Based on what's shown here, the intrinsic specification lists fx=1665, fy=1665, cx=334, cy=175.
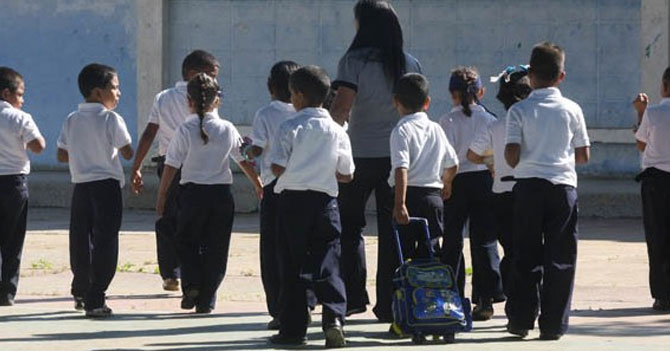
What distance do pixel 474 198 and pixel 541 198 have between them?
3.38 ft

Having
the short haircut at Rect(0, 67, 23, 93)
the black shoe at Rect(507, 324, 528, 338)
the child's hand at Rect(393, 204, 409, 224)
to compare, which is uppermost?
the short haircut at Rect(0, 67, 23, 93)

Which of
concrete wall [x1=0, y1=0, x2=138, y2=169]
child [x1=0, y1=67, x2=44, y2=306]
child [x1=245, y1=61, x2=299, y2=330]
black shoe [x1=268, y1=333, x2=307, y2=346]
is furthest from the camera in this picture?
concrete wall [x1=0, y1=0, x2=138, y2=169]

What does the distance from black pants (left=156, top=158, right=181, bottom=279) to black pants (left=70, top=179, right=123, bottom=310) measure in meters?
0.82

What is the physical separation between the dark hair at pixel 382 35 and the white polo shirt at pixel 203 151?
3.68ft

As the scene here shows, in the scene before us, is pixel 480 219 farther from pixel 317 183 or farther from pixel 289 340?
pixel 289 340

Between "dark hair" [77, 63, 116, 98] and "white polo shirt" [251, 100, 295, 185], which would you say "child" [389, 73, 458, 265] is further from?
"dark hair" [77, 63, 116, 98]

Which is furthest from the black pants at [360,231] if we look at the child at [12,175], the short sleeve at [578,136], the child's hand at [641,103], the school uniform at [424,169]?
the child at [12,175]

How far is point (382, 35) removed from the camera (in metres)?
10.2

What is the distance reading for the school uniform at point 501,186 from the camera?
10164 mm

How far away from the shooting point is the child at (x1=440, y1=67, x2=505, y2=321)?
1042 cm

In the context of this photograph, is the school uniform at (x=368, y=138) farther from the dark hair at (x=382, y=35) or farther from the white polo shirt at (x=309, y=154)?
the white polo shirt at (x=309, y=154)

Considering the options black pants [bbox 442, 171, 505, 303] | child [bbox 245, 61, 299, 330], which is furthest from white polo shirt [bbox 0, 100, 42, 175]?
black pants [bbox 442, 171, 505, 303]

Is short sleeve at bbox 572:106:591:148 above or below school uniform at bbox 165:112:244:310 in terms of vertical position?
above

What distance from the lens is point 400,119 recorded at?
9.91 metres
